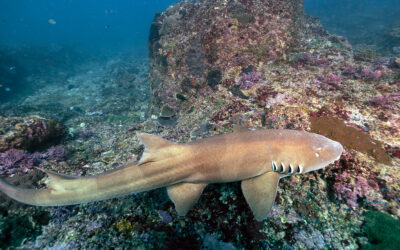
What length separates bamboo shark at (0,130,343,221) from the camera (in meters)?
2.93

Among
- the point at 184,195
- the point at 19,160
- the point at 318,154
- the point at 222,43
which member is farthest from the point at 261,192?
the point at 19,160

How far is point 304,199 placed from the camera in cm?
329

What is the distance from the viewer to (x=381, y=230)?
2.63 metres

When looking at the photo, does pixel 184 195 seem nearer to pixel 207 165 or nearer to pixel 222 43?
pixel 207 165

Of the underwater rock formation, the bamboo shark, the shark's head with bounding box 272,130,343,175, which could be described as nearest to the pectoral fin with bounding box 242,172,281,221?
the bamboo shark

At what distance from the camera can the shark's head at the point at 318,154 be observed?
9.70ft

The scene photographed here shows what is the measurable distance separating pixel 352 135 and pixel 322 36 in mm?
8924

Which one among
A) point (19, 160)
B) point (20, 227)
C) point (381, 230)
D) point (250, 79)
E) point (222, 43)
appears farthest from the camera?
point (222, 43)

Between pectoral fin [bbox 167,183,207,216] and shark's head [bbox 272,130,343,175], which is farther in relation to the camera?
pectoral fin [bbox 167,183,207,216]

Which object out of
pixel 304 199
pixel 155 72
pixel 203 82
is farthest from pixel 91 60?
pixel 304 199

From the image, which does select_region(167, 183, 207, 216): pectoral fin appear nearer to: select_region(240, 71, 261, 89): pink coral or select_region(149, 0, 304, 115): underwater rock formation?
select_region(240, 71, 261, 89): pink coral

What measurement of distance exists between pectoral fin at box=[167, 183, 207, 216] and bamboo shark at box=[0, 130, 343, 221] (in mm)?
296

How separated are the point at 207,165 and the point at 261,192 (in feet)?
3.39

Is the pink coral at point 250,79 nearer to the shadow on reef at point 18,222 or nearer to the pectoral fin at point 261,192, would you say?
the pectoral fin at point 261,192
